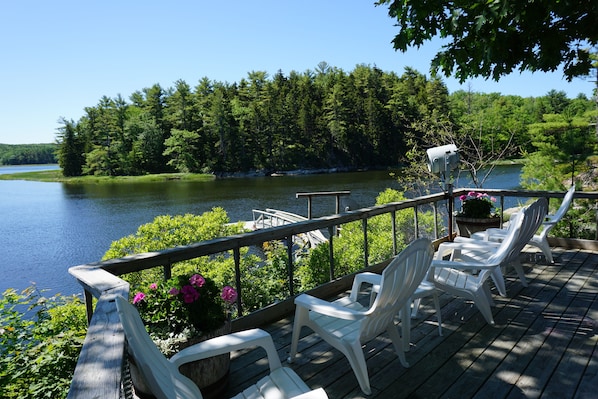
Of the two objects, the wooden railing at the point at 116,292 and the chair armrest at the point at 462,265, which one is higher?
the wooden railing at the point at 116,292

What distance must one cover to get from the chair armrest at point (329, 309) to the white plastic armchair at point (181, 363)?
1.42ft

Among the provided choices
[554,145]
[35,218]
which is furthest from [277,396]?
[35,218]

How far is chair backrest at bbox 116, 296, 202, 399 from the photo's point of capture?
1.14 m

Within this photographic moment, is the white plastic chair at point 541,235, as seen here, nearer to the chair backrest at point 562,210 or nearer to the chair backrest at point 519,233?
the chair backrest at point 562,210

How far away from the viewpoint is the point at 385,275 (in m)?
2.04

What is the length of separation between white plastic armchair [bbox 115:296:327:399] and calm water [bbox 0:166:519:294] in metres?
12.4

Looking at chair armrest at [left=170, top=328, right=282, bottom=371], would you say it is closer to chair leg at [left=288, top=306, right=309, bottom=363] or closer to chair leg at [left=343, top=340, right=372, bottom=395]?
chair leg at [left=343, top=340, right=372, bottom=395]

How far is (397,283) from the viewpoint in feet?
6.92

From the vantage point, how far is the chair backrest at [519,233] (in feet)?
10.2

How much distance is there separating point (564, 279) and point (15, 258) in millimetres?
20447

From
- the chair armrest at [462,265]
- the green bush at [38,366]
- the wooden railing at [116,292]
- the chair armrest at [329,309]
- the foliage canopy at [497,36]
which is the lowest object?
the green bush at [38,366]

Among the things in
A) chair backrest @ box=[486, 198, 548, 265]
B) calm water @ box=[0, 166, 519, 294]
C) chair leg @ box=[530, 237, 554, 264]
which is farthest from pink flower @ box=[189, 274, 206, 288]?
calm water @ box=[0, 166, 519, 294]

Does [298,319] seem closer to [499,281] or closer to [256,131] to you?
[499,281]

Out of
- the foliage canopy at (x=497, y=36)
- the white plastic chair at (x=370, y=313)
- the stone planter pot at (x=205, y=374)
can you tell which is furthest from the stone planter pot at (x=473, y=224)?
the stone planter pot at (x=205, y=374)
